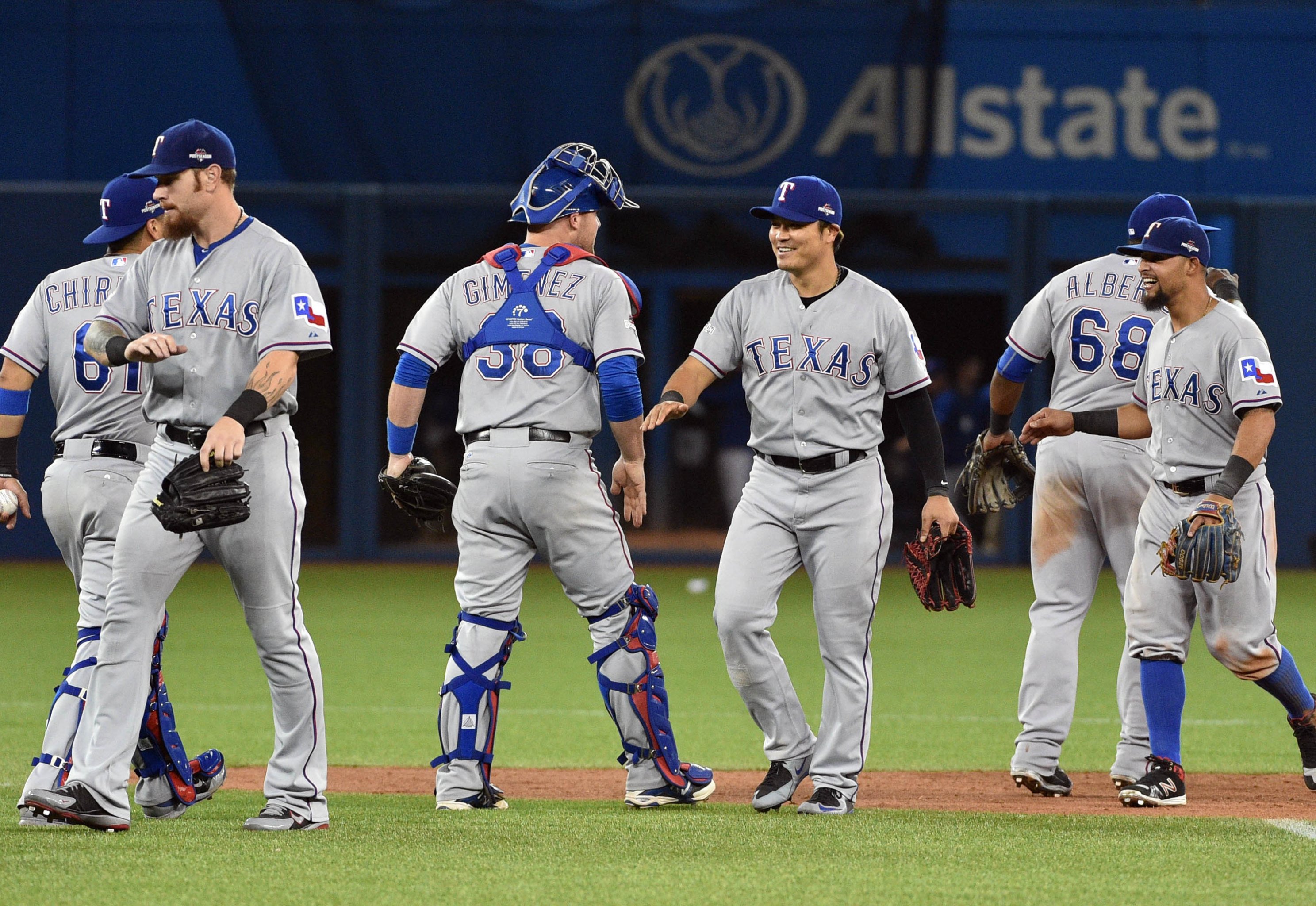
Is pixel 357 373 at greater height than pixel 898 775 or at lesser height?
greater

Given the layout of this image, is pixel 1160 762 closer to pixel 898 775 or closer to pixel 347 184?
pixel 898 775

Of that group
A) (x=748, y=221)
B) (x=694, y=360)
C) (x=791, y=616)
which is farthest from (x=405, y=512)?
(x=748, y=221)

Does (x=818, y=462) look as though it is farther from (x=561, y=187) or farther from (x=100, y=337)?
(x=100, y=337)

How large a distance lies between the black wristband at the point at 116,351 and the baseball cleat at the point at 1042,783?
3.53 meters

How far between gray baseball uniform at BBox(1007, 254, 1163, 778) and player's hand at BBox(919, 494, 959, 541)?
729 millimetres

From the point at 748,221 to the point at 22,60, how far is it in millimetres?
7918

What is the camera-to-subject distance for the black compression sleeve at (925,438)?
5914 millimetres

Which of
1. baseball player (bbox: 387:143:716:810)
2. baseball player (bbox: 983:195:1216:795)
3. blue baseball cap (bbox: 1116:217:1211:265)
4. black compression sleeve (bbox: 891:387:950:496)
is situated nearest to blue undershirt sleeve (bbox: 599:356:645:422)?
baseball player (bbox: 387:143:716:810)

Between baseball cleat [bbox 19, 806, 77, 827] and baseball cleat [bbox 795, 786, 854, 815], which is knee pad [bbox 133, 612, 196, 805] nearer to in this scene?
baseball cleat [bbox 19, 806, 77, 827]

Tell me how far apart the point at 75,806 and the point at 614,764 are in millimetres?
2752

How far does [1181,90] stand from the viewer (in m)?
18.5

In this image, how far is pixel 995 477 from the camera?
6.92 m

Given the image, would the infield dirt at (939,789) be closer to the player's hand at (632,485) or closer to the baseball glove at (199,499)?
the player's hand at (632,485)

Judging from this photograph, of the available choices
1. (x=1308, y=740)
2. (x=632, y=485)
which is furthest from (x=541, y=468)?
(x=1308, y=740)
